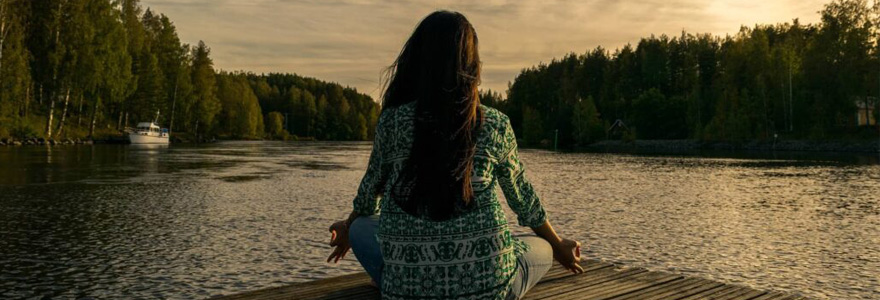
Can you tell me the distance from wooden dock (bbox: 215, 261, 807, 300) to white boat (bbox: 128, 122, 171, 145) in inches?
2944

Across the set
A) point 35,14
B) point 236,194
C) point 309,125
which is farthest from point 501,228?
point 309,125

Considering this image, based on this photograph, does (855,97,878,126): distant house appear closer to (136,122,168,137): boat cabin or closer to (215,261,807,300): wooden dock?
(215,261,807,300): wooden dock

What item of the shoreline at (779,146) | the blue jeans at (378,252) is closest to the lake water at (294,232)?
the blue jeans at (378,252)

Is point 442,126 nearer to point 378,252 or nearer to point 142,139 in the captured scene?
point 378,252

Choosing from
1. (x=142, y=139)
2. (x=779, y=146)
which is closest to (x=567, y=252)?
(x=142, y=139)

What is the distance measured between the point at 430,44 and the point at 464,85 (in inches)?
10.5

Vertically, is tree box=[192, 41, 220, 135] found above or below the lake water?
above

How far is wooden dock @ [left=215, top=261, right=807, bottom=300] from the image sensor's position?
→ 17.9 feet

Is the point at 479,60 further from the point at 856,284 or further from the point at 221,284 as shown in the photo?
the point at 856,284

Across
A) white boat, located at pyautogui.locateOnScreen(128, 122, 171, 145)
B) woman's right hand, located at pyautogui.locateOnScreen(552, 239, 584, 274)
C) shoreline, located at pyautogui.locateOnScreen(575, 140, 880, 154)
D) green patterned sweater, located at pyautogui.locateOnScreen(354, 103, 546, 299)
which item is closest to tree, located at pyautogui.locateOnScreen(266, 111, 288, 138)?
white boat, located at pyautogui.locateOnScreen(128, 122, 171, 145)

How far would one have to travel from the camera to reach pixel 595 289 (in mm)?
5711

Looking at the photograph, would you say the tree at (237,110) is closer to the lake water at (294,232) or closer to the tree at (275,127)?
the tree at (275,127)

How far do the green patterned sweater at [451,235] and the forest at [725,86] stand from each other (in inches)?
3097

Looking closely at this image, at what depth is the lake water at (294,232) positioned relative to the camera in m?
8.40
